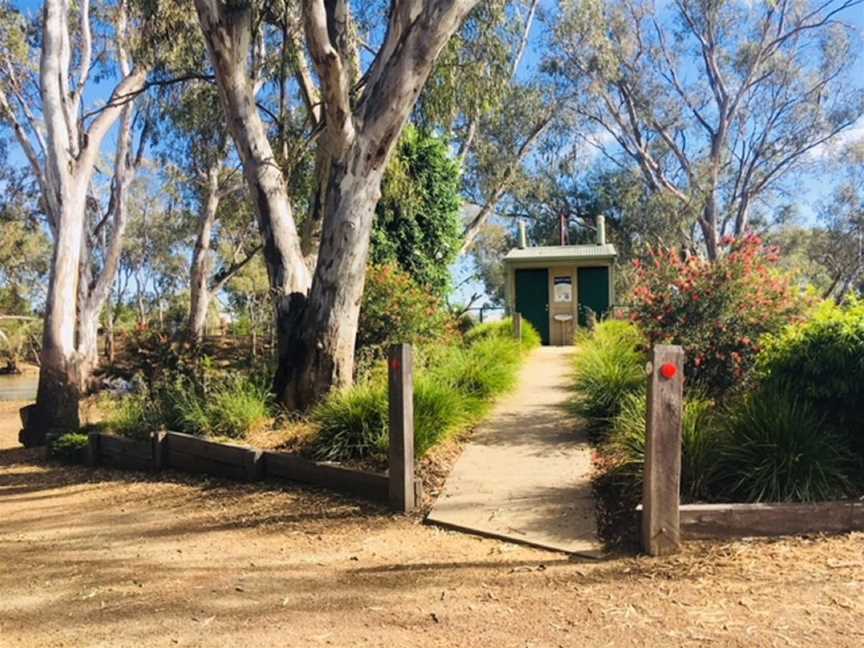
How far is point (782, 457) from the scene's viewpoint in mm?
4664

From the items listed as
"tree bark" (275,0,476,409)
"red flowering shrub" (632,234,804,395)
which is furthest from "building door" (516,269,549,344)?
"tree bark" (275,0,476,409)

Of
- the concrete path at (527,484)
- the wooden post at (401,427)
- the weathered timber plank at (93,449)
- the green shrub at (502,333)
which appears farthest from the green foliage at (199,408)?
the green shrub at (502,333)

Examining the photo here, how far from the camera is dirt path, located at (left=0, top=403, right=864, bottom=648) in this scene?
328cm

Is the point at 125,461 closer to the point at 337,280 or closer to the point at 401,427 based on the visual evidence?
the point at 337,280

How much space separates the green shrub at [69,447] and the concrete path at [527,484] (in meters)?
5.24

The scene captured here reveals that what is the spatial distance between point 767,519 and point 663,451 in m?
0.85

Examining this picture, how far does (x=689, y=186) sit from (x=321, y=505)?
2501 cm

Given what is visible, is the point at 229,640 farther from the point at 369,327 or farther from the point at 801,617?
the point at 369,327

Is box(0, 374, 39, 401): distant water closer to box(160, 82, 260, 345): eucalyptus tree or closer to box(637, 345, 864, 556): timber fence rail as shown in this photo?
box(160, 82, 260, 345): eucalyptus tree

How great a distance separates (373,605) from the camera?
143 inches

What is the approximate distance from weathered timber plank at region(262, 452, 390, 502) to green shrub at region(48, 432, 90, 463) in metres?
3.70

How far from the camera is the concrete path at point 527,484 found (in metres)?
4.61

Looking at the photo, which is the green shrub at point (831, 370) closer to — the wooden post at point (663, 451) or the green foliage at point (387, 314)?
the wooden post at point (663, 451)

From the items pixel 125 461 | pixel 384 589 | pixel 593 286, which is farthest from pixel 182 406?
pixel 593 286
